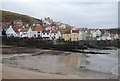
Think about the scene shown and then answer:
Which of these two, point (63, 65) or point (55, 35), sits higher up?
point (55, 35)

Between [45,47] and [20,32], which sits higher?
[20,32]

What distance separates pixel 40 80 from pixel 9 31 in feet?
183

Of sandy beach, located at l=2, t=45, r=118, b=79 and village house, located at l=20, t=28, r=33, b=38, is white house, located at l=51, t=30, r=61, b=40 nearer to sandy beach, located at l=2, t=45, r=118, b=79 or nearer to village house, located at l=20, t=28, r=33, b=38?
village house, located at l=20, t=28, r=33, b=38

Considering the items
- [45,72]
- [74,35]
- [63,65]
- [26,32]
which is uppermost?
[26,32]

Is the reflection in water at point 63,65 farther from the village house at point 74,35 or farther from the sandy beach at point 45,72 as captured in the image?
the village house at point 74,35

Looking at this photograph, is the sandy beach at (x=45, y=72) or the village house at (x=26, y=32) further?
the village house at (x=26, y=32)

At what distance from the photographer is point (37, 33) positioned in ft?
213

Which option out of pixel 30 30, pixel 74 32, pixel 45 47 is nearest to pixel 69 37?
pixel 74 32

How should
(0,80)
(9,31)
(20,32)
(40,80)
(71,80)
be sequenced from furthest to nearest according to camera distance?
(20,32)
(9,31)
(71,80)
(40,80)
(0,80)

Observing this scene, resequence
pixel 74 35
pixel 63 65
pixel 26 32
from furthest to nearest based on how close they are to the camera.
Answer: pixel 26 32 < pixel 74 35 < pixel 63 65

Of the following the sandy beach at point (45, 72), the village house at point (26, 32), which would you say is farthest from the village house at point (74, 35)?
the sandy beach at point (45, 72)

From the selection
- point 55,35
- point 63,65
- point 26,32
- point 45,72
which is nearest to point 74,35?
point 55,35

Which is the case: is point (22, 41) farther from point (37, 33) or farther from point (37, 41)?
point (37, 33)

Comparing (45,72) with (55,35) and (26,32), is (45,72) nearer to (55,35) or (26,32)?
(55,35)
